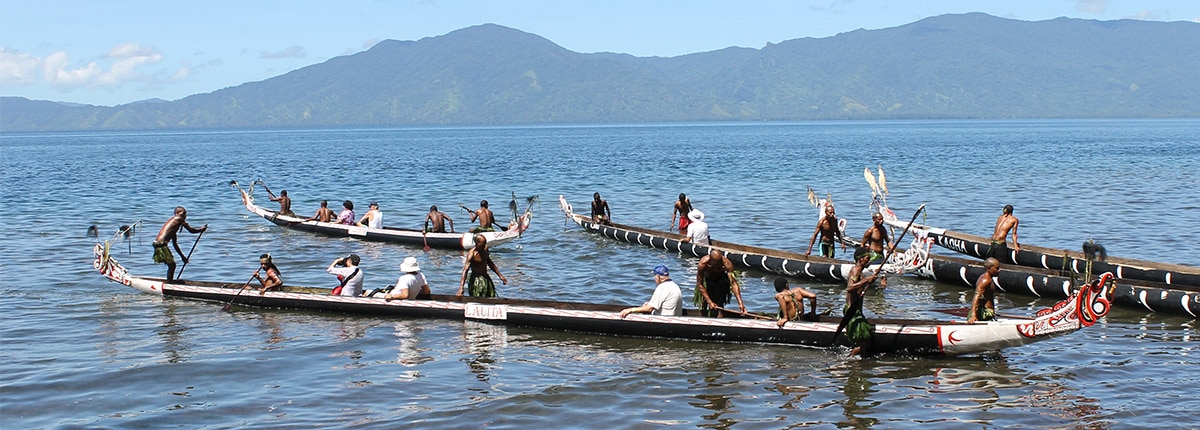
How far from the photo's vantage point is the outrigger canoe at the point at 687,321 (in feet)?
51.8

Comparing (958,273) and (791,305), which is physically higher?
(791,305)

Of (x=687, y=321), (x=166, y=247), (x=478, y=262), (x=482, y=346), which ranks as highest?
(x=166, y=247)

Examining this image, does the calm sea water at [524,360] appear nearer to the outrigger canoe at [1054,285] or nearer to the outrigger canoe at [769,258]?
the outrigger canoe at [1054,285]

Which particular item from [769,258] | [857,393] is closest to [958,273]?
[769,258]

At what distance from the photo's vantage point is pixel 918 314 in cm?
2106

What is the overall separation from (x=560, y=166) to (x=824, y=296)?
215 ft

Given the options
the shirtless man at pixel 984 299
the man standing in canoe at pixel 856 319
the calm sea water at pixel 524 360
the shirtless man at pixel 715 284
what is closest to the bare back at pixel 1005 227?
the calm sea water at pixel 524 360

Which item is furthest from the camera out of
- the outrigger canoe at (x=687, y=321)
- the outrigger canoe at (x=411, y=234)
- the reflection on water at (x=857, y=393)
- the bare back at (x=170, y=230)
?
the outrigger canoe at (x=411, y=234)

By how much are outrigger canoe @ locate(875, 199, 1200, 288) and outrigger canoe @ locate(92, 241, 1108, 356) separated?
3.38m

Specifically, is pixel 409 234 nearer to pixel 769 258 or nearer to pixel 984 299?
pixel 769 258

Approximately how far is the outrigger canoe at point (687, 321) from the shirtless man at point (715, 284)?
344 mm

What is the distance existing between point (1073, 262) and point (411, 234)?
1819 centimetres

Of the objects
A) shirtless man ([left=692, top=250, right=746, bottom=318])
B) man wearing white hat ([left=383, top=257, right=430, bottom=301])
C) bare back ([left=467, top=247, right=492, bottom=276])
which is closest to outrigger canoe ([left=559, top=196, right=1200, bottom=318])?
shirtless man ([left=692, top=250, right=746, bottom=318])

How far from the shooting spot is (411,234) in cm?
3269
